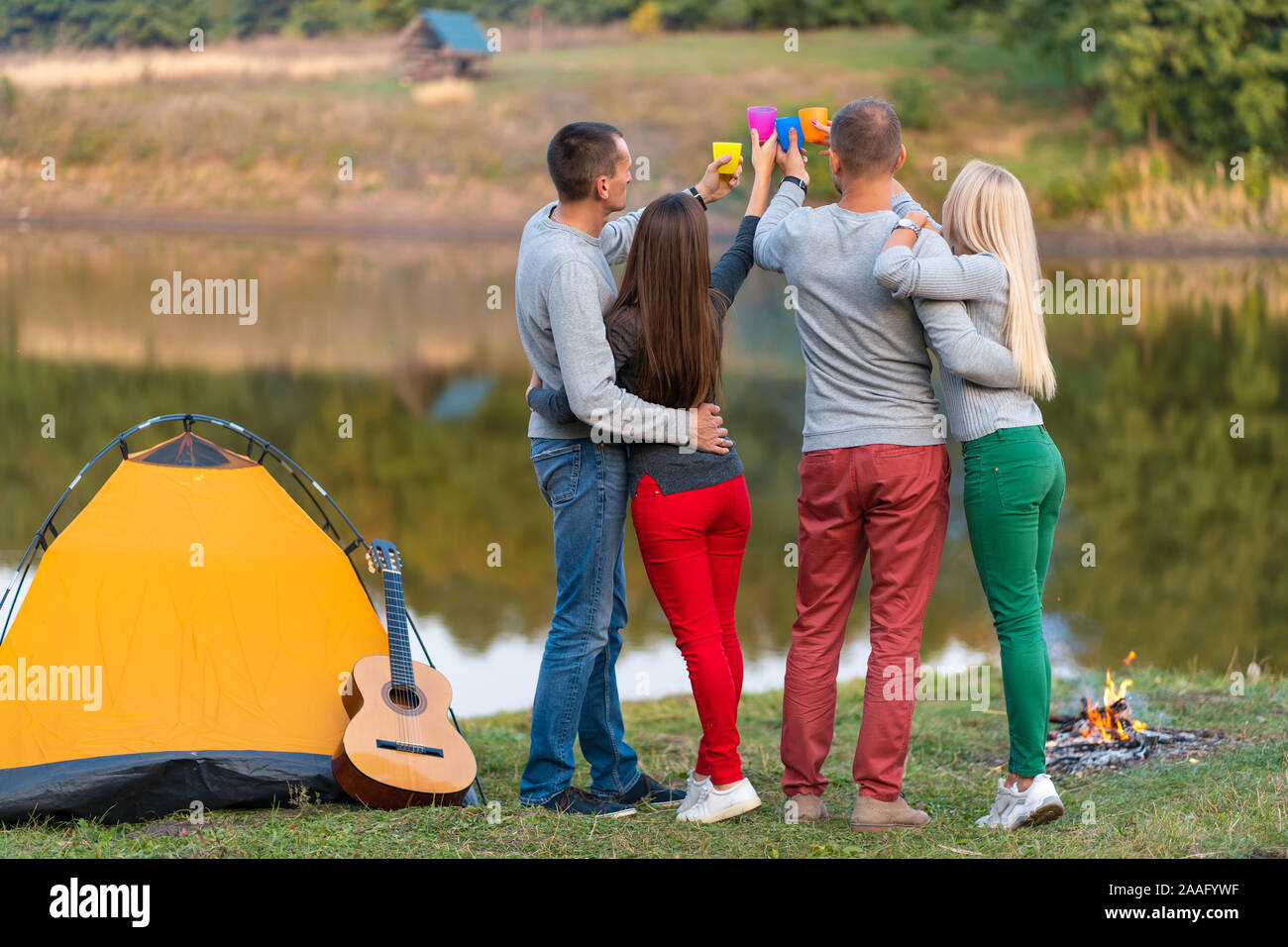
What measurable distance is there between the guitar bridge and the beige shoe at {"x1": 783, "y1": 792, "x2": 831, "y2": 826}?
107 centimetres

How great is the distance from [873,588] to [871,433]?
463 mm

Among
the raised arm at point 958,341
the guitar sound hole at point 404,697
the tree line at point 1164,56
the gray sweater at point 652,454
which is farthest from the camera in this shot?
the tree line at point 1164,56

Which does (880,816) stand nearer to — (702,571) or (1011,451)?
(702,571)

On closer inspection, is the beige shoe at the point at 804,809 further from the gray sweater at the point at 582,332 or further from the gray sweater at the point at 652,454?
the gray sweater at the point at 582,332

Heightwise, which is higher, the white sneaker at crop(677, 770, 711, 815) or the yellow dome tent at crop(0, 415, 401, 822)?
the yellow dome tent at crop(0, 415, 401, 822)

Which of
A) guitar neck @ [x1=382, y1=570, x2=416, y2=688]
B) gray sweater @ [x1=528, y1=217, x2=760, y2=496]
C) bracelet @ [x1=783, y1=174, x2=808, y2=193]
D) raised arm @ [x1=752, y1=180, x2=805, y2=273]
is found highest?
bracelet @ [x1=783, y1=174, x2=808, y2=193]

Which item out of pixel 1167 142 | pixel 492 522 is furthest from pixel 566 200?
pixel 1167 142

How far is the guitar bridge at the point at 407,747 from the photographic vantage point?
3.96m

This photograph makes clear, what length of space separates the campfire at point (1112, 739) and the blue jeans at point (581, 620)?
5.54 feet

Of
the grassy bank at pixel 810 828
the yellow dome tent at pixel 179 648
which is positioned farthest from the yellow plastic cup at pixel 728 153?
the grassy bank at pixel 810 828

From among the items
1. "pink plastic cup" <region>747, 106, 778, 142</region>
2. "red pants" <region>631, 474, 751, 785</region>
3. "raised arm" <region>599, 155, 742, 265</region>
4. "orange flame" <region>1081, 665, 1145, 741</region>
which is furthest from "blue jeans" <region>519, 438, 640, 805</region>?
"orange flame" <region>1081, 665, 1145, 741</region>

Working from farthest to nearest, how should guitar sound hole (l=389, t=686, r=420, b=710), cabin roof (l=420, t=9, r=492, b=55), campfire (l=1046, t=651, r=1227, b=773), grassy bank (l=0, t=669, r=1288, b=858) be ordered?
cabin roof (l=420, t=9, r=492, b=55) → campfire (l=1046, t=651, r=1227, b=773) → guitar sound hole (l=389, t=686, r=420, b=710) → grassy bank (l=0, t=669, r=1288, b=858)

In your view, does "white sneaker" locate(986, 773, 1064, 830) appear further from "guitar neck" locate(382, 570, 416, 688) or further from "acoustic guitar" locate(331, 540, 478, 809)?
"guitar neck" locate(382, 570, 416, 688)

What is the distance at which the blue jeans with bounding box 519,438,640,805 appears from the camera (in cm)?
376
